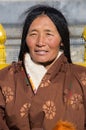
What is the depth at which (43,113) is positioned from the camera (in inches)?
96.3

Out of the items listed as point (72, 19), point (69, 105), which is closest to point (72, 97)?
point (69, 105)

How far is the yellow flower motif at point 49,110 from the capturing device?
2445 mm

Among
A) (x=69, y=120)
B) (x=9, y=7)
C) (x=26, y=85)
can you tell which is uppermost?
(x=9, y=7)

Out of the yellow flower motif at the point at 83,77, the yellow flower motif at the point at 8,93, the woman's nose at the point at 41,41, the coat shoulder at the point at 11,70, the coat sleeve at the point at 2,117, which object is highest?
the woman's nose at the point at 41,41

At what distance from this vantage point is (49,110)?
8.03ft

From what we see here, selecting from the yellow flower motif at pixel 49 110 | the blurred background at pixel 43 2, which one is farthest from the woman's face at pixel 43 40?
the blurred background at pixel 43 2

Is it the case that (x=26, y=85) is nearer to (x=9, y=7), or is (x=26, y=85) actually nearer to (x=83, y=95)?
(x=83, y=95)

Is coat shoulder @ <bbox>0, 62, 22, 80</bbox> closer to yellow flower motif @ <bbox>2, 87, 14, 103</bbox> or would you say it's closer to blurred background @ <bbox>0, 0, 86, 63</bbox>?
yellow flower motif @ <bbox>2, 87, 14, 103</bbox>

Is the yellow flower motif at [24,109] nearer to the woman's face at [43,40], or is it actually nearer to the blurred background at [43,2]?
the woman's face at [43,40]

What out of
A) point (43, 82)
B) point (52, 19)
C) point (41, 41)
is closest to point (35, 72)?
point (43, 82)

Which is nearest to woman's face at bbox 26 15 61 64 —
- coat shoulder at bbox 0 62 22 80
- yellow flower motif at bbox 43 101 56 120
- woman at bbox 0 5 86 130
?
woman at bbox 0 5 86 130

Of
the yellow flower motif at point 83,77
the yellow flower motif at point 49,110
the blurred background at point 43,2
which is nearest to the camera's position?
the yellow flower motif at point 49,110

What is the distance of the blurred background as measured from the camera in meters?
6.58

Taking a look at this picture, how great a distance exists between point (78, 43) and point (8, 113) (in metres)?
4.13
